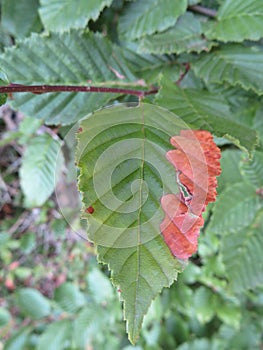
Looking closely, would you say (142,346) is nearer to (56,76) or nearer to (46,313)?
(46,313)

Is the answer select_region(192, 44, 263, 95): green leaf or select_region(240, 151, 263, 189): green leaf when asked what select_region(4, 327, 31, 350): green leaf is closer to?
select_region(240, 151, 263, 189): green leaf

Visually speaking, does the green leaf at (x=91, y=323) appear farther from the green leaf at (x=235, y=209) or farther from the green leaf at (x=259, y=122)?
the green leaf at (x=259, y=122)

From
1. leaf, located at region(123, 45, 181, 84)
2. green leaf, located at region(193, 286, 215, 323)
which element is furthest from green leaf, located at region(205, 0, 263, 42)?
green leaf, located at region(193, 286, 215, 323)

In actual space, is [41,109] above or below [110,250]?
above

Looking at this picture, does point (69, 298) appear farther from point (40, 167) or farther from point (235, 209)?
point (235, 209)

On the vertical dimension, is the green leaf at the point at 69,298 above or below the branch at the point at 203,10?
below

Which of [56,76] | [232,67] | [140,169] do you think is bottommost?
[140,169]

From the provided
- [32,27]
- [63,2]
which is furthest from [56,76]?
[32,27]

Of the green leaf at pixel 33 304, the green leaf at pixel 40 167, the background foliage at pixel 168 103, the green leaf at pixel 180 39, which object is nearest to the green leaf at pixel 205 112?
the background foliage at pixel 168 103
